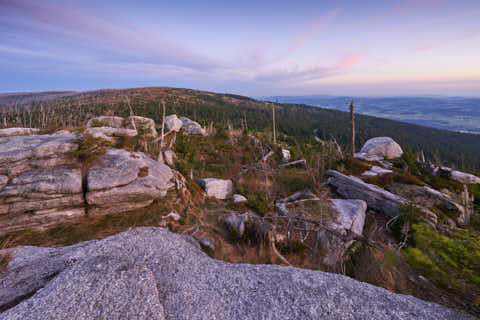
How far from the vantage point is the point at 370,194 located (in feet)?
39.8

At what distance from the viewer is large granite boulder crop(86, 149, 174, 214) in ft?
27.3

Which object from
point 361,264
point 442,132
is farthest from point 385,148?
point 442,132

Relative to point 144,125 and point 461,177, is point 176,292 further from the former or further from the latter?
point 461,177

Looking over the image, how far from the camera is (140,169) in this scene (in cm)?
987

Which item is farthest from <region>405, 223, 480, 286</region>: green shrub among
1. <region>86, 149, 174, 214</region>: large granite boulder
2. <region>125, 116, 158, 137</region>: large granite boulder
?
<region>125, 116, 158, 137</region>: large granite boulder

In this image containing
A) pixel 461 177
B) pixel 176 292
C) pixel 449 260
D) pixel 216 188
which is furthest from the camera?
pixel 461 177

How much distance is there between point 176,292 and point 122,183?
20.3 ft

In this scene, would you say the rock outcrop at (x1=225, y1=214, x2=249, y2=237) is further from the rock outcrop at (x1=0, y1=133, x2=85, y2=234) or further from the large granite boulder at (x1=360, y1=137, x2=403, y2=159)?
the large granite boulder at (x1=360, y1=137, x2=403, y2=159)

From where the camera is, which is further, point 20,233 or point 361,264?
point 20,233

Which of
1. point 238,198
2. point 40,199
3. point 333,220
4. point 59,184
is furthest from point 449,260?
point 40,199

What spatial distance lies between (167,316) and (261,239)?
4.87m

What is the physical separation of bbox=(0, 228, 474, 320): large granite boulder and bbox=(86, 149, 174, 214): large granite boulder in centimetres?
307

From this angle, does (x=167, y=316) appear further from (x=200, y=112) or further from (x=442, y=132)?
(x=442, y=132)

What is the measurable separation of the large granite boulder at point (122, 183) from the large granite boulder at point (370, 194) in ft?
39.0
